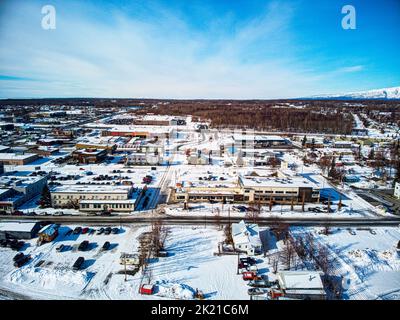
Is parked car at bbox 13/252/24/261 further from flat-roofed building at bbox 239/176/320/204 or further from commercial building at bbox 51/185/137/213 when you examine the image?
flat-roofed building at bbox 239/176/320/204

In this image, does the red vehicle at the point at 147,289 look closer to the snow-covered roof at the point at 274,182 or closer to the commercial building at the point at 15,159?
the snow-covered roof at the point at 274,182

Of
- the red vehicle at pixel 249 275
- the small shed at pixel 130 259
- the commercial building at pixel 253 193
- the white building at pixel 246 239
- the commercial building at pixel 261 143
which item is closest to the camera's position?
the red vehicle at pixel 249 275

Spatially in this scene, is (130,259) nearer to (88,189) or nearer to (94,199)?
(94,199)

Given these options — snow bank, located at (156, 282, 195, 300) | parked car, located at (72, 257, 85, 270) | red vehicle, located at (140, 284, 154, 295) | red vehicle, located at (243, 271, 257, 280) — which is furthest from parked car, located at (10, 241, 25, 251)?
red vehicle, located at (243, 271, 257, 280)

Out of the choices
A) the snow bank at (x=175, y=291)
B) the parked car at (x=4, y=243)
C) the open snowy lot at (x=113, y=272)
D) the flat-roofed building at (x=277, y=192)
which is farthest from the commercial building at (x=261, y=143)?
the parked car at (x=4, y=243)

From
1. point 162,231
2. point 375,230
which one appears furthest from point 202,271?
point 375,230

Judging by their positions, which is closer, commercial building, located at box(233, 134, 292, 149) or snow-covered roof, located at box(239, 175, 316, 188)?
snow-covered roof, located at box(239, 175, 316, 188)

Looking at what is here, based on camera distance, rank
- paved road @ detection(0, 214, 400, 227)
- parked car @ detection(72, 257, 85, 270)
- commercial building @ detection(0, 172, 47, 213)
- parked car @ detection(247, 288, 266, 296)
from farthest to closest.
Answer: commercial building @ detection(0, 172, 47, 213), paved road @ detection(0, 214, 400, 227), parked car @ detection(72, 257, 85, 270), parked car @ detection(247, 288, 266, 296)

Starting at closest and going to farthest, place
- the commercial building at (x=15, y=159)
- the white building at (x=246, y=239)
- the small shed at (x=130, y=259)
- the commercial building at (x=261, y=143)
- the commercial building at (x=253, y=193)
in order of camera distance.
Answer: the small shed at (x=130, y=259) → the white building at (x=246, y=239) → the commercial building at (x=253, y=193) → the commercial building at (x=15, y=159) → the commercial building at (x=261, y=143)
